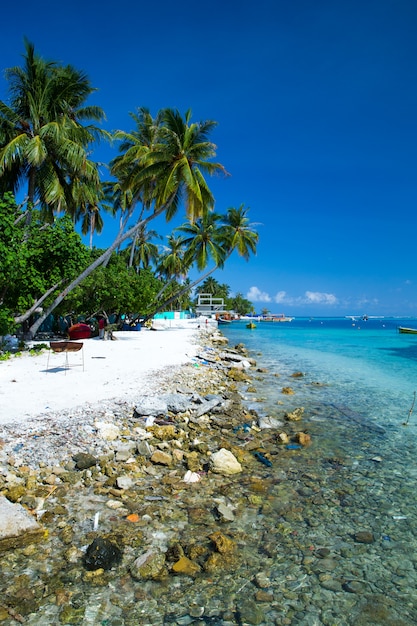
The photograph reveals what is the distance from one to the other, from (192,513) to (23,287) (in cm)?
1323

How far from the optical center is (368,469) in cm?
604

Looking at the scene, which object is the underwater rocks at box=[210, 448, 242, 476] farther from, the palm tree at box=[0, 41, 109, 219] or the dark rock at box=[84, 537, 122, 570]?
the palm tree at box=[0, 41, 109, 219]

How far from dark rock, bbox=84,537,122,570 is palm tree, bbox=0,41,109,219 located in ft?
54.1

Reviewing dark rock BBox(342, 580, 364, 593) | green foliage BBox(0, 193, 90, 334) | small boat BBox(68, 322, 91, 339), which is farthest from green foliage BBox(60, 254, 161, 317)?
dark rock BBox(342, 580, 364, 593)

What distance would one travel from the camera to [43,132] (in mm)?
16672

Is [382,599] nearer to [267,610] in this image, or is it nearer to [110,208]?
[267,610]

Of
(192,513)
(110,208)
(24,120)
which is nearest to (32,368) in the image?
(192,513)

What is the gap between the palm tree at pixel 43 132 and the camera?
16750 mm

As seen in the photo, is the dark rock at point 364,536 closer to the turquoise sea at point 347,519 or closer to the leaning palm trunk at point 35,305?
the turquoise sea at point 347,519

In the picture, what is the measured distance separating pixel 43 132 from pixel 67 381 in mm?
12887

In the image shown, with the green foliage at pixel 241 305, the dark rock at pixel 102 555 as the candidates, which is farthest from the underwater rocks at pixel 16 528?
the green foliage at pixel 241 305

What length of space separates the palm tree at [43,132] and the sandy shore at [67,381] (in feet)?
29.2

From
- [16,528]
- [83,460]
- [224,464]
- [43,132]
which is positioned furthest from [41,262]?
[16,528]

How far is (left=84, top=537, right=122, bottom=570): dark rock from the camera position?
11.1 ft
